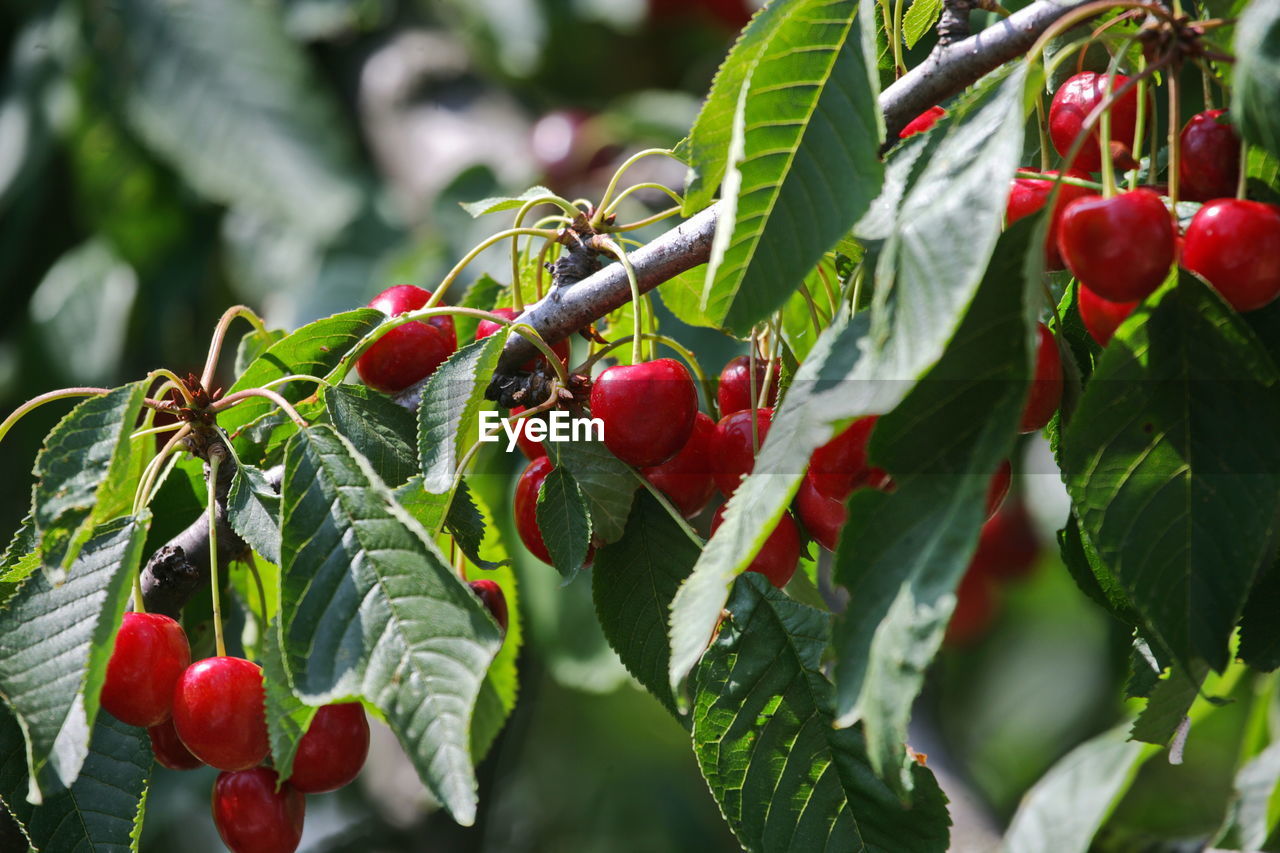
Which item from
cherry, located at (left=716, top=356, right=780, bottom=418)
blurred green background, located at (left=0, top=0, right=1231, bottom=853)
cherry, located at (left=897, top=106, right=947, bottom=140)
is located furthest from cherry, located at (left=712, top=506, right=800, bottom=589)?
blurred green background, located at (left=0, top=0, right=1231, bottom=853)

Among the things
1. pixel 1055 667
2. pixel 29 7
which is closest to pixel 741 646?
pixel 1055 667

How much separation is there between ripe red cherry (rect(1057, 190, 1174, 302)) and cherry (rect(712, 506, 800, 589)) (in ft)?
1.25

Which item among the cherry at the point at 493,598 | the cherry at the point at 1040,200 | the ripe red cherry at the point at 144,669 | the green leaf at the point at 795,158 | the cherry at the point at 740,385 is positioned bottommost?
the cherry at the point at 493,598

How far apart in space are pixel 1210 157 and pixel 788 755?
1.80 ft

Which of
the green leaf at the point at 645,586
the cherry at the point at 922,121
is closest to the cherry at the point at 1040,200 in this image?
the cherry at the point at 922,121

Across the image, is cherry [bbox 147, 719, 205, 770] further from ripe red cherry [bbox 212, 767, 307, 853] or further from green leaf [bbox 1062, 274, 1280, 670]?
green leaf [bbox 1062, 274, 1280, 670]

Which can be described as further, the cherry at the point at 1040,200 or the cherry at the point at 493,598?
the cherry at the point at 493,598

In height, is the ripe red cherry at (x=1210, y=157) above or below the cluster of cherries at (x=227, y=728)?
above

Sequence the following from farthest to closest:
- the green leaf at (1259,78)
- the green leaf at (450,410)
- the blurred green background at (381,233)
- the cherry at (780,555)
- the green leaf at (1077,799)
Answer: the blurred green background at (381,233) → the green leaf at (1077,799) → the cherry at (780,555) → the green leaf at (450,410) → the green leaf at (1259,78)

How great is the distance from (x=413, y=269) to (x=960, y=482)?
1.95 meters

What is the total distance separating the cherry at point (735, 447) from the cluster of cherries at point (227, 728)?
390 mm

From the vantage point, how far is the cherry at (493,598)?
46.3 inches

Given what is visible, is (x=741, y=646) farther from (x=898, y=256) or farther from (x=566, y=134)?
(x=566, y=134)

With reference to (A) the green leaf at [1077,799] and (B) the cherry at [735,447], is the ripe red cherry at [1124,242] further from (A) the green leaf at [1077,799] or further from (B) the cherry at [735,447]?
(A) the green leaf at [1077,799]
